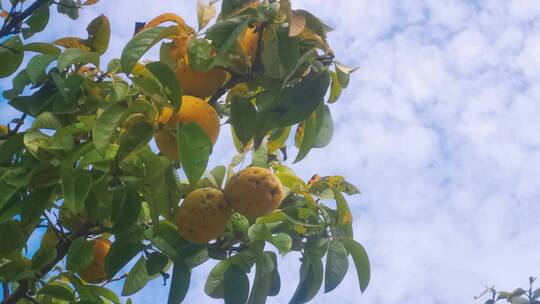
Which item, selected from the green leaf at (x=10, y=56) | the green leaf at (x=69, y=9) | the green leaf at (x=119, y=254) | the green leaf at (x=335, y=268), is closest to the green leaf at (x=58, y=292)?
the green leaf at (x=119, y=254)

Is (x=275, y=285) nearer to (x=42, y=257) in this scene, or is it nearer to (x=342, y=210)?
(x=342, y=210)

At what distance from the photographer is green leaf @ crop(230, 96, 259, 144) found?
1.62 metres

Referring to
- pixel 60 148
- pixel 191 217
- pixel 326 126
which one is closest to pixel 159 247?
pixel 191 217

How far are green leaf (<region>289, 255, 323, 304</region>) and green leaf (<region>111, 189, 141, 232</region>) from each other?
455mm

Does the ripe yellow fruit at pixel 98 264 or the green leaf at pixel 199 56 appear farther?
the ripe yellow fruit at pixel 98 264

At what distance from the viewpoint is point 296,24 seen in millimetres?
1491

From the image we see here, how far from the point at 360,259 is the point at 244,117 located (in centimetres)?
51

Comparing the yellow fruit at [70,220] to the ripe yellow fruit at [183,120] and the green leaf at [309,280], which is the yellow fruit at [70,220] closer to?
the ripe yellow fruit at [183,120]

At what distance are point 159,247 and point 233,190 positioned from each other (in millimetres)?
241

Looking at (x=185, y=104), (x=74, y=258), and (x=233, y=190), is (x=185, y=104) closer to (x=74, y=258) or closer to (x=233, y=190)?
(x=233, y=190)

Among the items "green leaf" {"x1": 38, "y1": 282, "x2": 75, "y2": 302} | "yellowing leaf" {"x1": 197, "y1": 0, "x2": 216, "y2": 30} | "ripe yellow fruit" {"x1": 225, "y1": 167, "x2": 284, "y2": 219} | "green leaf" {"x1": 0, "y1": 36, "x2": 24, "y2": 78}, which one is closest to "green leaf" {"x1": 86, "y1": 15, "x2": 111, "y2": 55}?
"green leaf" {"x1": 0, "y1": 36, "x2": 24, "y2": 78}

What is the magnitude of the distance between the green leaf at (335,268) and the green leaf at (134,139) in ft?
1.97

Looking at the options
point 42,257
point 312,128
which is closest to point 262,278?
point 312,128

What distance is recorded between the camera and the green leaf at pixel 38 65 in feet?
5.38
